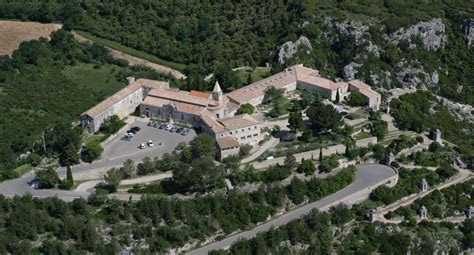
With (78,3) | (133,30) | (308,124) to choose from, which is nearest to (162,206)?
(308,124)

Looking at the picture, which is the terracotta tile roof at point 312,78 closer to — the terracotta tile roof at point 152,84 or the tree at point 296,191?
the terracotta tile roof at point 152,84

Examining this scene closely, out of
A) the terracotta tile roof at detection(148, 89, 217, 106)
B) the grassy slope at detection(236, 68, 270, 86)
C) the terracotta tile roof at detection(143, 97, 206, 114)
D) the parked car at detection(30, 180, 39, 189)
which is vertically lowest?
the parked car at detection(30, 180, 39, 189)

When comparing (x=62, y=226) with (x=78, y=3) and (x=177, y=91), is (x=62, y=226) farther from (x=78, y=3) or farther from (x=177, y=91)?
(x=78, y=3)

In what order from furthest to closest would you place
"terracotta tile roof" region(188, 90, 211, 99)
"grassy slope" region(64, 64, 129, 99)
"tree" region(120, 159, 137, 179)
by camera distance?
"grassy slope" region(64, 64, 129, 99) < "terracotta tile roof" region(188, 90, 211, 99) < "tree" region(120, 159, 137, 179)

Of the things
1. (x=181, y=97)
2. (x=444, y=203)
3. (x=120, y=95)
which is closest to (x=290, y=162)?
(x=444, y=203)

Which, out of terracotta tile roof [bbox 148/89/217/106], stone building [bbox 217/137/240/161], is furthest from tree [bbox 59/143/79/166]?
stone building [bbox 217/137/240/161]

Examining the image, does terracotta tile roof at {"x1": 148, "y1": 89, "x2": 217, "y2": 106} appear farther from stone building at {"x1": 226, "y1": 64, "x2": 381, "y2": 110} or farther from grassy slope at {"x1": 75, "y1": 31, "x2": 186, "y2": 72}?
grassy slope at {"x1": 75, "y1": 31, "x2": 186, "y2": 72}

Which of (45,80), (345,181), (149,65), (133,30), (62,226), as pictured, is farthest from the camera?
(133,30)
